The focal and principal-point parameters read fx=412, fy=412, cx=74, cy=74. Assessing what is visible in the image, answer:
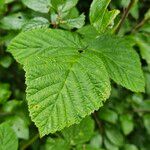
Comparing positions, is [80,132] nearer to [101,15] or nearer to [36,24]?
[36,24]

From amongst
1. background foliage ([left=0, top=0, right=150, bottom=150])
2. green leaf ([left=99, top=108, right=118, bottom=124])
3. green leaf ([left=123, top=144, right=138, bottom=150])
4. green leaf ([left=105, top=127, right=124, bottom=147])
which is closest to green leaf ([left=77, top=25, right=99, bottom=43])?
background foliage ([left=0, top=0, right=150, bottom=150])

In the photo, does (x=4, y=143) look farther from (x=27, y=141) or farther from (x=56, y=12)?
(x=56, y=12)

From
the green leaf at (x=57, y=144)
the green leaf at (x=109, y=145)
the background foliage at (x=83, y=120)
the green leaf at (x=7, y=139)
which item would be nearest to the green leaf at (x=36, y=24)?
the background foliage at (x=83, y=120)

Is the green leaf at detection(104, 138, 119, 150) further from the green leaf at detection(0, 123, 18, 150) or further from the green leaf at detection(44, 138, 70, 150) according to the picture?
the green leaf at detection(0, 123, 18, 150)

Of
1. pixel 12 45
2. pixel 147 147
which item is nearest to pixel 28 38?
pixel 12 45

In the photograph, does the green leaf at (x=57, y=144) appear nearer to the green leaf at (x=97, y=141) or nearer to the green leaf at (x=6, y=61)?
the green leaf at (x=97, y=141)
